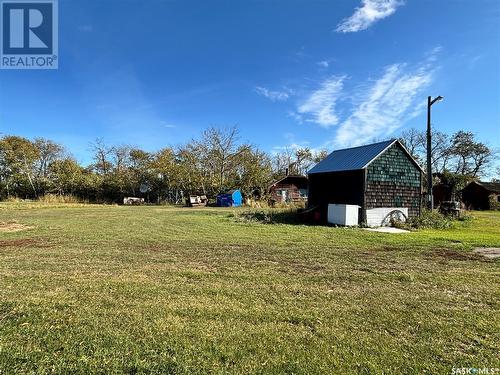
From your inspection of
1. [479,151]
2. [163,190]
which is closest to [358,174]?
[163,190]

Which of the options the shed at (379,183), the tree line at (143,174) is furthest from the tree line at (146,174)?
the shed at (379,183)

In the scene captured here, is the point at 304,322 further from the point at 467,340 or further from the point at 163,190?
the point at 163,190

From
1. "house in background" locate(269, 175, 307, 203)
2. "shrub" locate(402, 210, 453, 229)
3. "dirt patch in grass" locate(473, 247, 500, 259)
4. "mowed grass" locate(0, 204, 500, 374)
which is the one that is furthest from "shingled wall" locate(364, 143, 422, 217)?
"house in background" locate(269, 175, 307, 203)

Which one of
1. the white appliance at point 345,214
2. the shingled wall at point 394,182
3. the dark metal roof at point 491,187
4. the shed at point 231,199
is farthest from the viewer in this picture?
the dark metal roof at point 491,187

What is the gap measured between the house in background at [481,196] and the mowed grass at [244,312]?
37.0 meters

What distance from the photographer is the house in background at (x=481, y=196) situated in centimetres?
3569

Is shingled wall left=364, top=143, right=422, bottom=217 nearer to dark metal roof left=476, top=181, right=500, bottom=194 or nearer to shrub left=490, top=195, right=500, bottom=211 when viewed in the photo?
shrub left=490, top=195, right=500, bottom=211

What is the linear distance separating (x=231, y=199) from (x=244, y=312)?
25.8 meters

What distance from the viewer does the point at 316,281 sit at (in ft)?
16.2

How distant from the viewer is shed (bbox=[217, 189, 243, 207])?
2933 centimetres

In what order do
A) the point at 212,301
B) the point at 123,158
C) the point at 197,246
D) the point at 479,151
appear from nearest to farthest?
the point at 212,301 → the point at 197,246 → the point at 123,158 → the point at 479,151

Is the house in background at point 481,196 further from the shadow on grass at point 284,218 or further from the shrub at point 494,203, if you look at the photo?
the shadow on grass at point 284,218

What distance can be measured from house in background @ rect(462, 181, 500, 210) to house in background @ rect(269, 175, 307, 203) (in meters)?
21.6

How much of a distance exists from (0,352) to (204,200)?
2932 centimetres
